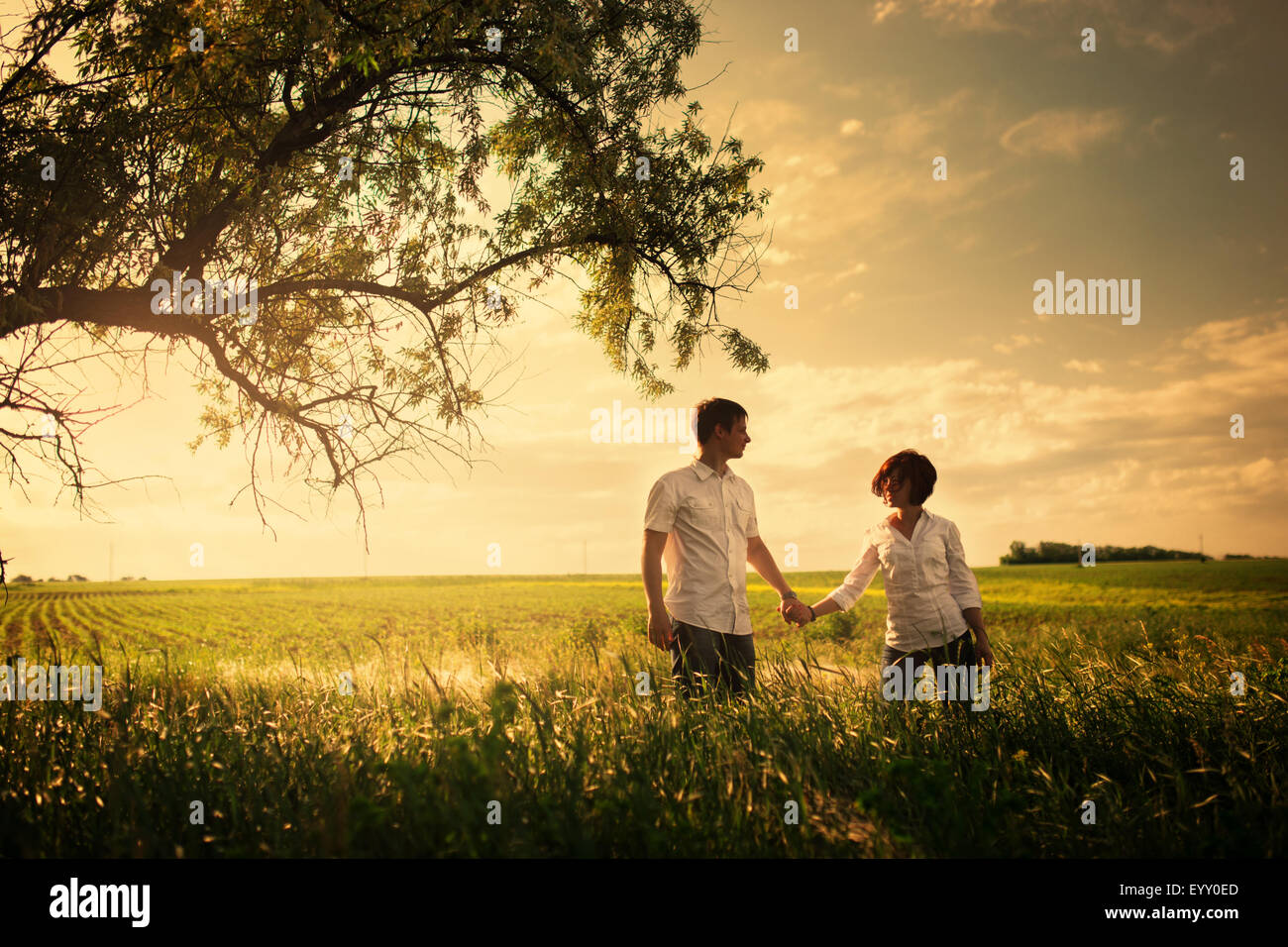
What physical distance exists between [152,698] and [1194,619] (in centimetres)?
2635

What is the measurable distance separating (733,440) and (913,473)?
51.7 inches

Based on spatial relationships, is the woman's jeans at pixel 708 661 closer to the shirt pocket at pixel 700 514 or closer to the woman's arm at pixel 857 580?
the woman's arm at pixel 857 580

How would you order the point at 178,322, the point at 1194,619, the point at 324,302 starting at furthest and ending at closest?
the point at 1194,619
the point at 324,302
the point at 178,322

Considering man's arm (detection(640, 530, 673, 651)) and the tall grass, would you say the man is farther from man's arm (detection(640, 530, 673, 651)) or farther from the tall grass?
the tall grass

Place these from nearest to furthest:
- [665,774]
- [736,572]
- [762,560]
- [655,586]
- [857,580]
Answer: [665,774]
[655,586]
[736,572]
[857,580]
[762,560]

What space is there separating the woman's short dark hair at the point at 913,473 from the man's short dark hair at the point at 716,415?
1142 millimetres

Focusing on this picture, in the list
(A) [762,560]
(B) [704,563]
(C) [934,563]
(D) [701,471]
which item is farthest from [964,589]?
(D) [701,471]

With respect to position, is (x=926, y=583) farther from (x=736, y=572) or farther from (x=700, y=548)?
(x=700, y=548)

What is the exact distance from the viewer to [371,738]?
411cm

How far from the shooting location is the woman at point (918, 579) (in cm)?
458

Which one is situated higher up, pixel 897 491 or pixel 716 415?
pixel 716 415

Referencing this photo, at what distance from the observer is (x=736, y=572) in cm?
491
